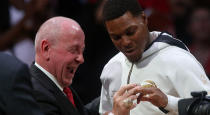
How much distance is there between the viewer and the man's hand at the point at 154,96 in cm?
222

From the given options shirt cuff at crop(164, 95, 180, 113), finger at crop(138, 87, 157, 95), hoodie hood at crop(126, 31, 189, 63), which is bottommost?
shirt cuff at crop(164, 95, 180, 113)

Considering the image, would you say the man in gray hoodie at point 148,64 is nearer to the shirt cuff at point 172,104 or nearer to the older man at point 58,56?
the shirt cuff at point 172,104

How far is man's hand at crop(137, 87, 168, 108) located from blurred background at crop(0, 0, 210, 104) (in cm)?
140

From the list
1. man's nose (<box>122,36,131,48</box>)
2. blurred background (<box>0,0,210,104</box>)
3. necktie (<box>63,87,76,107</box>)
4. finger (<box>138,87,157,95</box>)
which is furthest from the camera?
blurred background (<box>0,0,210,104</box>)

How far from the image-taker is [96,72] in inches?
150

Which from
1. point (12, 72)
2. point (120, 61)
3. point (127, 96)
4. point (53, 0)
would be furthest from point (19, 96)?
point (53, 0)

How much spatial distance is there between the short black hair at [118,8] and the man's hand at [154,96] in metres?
0.37

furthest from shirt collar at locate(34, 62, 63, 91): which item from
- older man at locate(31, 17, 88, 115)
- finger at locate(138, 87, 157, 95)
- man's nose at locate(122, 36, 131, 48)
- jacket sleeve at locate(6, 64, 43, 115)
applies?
jacket sleeve at locate(6, 64, 43, 115)

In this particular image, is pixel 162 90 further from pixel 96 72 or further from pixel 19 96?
pixel 96 72

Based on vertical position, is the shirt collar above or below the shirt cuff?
above

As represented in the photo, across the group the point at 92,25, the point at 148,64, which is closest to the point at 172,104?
the point at 148,64

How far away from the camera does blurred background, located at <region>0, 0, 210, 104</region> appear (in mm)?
3783

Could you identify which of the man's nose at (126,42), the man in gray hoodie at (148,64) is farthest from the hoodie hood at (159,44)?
the man's nose at (126,42)

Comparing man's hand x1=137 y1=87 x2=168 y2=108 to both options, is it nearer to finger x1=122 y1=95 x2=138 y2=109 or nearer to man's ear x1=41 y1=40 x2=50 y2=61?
finger x1=122 y1=95 x2=138 y2=109
